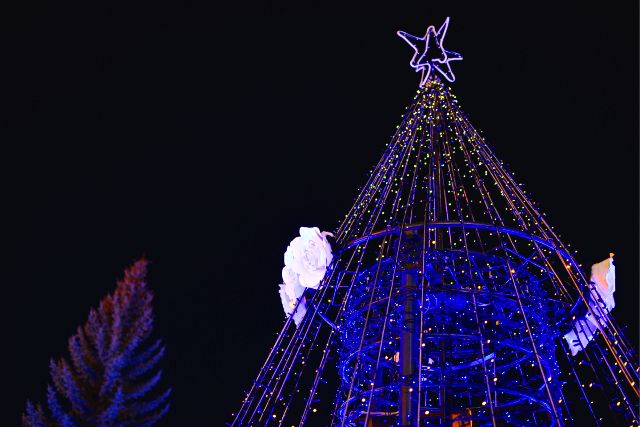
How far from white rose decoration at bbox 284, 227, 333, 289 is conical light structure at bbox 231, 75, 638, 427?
0.26m

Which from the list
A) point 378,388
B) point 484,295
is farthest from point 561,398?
point 378,388

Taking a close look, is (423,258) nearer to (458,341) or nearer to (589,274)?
(458,341)

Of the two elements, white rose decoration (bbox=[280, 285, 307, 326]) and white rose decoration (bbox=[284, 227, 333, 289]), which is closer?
white rose decoration (bbox=[284, 227, 333, 289])

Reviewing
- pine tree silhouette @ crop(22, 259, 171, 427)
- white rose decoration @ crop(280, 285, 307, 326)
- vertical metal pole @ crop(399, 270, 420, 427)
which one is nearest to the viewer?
pine tree silhouette @ crop(22, 259, 171, 427)

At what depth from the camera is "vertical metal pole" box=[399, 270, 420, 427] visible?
10258 mm

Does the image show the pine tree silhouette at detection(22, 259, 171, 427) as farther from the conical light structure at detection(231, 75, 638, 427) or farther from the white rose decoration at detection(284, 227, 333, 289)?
the white rose decoration at detection(284, 227, 333, 289)

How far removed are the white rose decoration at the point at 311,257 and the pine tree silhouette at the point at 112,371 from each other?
6465 mm

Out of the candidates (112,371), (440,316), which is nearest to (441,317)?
(440,316)

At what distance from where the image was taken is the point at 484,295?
10.8m

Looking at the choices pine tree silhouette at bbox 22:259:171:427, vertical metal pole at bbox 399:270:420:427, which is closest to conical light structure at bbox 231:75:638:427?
vertical metal pole at bbox 399:270:420:427

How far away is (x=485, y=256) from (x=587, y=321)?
7.38ft

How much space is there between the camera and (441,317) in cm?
1224

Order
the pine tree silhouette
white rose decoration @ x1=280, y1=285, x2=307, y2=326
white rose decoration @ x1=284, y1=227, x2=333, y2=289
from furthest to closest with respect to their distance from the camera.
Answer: white rose decoration @ x1=280, y1=285, x2=307, y2=326 < white rose decoration @ x1=284, y1=227, x2=333, y2=289 < the pine tree silhouette

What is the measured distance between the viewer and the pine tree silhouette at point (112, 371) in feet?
18.3
